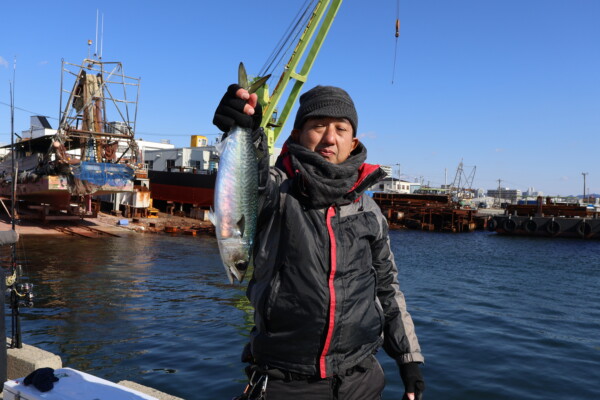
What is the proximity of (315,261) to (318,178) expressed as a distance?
0.44 meters

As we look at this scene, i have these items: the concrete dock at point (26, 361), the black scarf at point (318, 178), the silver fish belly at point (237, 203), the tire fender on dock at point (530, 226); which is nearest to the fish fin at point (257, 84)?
the silver fish belly at point (237, 203)

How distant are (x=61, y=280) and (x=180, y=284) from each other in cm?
388

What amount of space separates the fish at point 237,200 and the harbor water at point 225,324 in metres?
5.38

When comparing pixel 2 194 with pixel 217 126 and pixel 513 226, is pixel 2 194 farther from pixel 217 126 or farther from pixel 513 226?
pixel 513 226

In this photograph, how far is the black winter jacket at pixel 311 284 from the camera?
2.27 meters

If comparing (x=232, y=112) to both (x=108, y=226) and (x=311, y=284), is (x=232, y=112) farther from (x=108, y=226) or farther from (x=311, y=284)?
(x=108, y=226)

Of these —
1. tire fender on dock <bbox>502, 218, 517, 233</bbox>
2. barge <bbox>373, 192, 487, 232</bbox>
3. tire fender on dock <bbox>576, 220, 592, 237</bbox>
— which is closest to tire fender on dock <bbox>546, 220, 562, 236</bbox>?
tire fender on dock <bbox>576, 220, 592, 237</bbox>

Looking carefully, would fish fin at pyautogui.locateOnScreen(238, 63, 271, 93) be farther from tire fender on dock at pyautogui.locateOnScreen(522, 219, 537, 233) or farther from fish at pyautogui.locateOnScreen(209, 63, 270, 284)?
tire fender on dock at pyautogui.locateOnScreen(522, 219, 537, 233)

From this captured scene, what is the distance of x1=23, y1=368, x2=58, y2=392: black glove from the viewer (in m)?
3.81

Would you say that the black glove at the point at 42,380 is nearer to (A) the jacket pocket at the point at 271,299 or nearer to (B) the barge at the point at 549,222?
(A) the jacket pocket at the point at 271,299

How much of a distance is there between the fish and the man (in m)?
0.07

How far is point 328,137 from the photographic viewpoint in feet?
8.29

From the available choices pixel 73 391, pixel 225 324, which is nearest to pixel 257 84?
pixel 73 391

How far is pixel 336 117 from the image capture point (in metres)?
2.53
